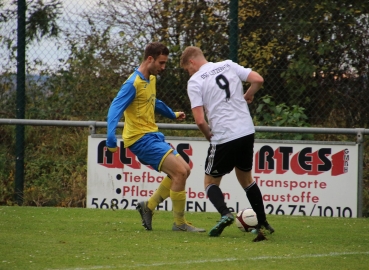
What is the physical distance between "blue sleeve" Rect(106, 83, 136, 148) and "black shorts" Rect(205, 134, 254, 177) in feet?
3.15

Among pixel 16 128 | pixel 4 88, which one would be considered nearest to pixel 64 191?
pixel 16 128

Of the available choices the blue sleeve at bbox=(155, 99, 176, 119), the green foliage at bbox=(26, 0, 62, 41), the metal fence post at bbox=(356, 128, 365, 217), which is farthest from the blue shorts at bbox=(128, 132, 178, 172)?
the green foliage at bbox=(26, 0, 62, 41)

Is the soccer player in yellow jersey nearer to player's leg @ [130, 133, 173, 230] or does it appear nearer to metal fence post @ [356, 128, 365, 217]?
player's leg @ [130, 133, 173, 230]

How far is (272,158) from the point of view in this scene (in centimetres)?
934

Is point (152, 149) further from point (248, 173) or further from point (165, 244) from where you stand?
point (165, 244)

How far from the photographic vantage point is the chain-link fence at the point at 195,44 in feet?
33.2

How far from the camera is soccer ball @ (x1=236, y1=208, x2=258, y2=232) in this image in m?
7.32

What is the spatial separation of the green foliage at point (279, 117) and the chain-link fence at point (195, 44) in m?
0.02

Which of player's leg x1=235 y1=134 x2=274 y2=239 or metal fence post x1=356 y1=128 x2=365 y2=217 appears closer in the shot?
player's leg x1=235 y1=134 x2=274 y2=239

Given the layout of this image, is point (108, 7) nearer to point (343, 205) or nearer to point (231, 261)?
point (343, 205)

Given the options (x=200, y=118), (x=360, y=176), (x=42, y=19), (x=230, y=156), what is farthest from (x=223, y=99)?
(x=42, y=19)

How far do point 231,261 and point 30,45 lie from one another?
20.2ft

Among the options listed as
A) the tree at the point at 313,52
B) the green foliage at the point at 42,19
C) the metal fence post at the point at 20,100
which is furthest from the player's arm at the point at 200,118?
the green foliage at the point at 42,19

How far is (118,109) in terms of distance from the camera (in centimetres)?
712
